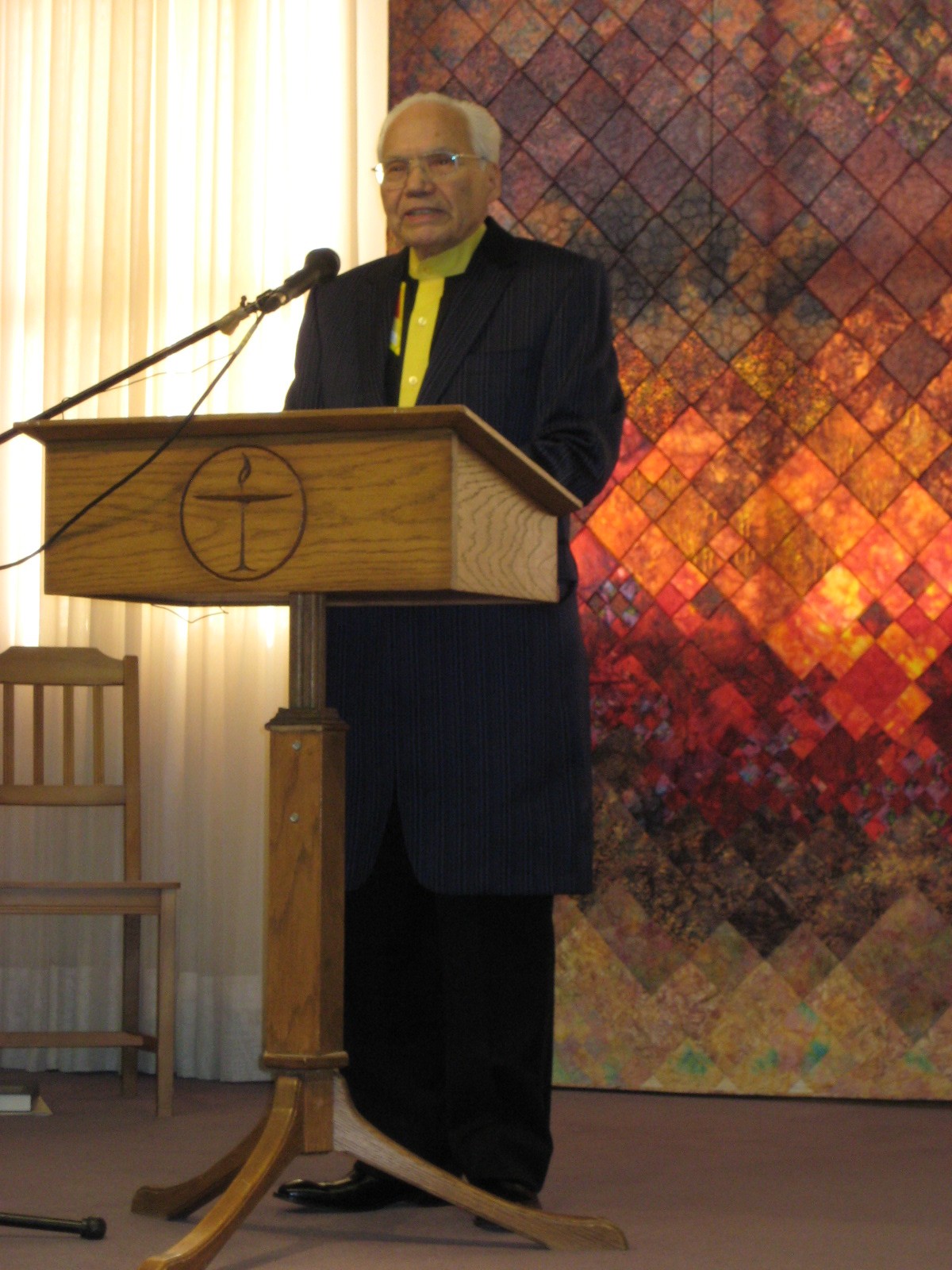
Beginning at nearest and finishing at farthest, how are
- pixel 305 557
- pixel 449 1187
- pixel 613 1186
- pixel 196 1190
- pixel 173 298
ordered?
1. pixel 305 557
2. pixel 449 1187
3. pixel 196 1190
4. pixel 613 1186
5. pixel 173 298

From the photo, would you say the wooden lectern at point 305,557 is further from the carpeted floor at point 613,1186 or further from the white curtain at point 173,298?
the white curtain at point 173,298

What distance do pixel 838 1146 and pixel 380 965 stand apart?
1176mm

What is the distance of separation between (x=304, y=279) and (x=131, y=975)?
7.54 ft

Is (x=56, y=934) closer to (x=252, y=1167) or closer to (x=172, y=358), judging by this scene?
(x=172, y=358)

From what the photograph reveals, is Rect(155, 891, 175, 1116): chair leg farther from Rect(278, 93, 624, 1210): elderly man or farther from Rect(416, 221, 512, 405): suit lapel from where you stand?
Rect(416, 221, 512, 405): suit lapel

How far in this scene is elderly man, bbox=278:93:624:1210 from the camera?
226 cm

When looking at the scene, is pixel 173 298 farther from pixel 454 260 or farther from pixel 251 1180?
pixel 251 1180

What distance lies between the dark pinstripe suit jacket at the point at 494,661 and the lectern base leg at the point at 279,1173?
38 cm

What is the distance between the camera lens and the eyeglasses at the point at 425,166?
2277 mm

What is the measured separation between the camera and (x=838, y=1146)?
303 centimetres

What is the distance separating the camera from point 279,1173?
1.91 m

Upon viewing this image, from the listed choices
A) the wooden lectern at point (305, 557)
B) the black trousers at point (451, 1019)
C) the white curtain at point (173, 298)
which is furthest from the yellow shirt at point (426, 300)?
the white curtain at point (173, 298)

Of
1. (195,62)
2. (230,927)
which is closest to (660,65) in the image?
(195,62)

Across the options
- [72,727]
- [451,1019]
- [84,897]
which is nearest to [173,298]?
[72,727]
